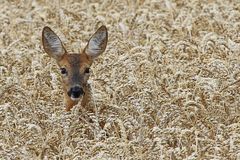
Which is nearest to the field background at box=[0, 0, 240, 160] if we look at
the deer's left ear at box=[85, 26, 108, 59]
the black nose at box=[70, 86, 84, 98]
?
the black nose at box=[70, 86, 84, 98]

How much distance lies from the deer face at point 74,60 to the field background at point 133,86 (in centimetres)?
16

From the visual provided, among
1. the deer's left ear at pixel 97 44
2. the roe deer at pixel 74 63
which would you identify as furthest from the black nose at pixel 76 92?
the deer's left ear at pixel 97 44

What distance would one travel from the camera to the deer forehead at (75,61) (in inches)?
388

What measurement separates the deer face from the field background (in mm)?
156

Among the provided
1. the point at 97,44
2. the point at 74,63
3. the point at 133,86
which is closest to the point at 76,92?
the point at 74,63

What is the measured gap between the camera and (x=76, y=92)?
947cm

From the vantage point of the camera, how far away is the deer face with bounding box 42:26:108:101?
9.59 meters

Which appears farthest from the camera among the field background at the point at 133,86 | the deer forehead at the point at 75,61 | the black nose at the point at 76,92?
the deer forehead at the point at 75,61

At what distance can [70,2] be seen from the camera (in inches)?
571

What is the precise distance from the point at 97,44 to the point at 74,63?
42 centimetres

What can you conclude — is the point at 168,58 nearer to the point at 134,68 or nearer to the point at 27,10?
the point at 134,68

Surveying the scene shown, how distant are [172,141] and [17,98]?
1.70 metres

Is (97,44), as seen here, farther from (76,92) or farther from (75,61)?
(76,92)

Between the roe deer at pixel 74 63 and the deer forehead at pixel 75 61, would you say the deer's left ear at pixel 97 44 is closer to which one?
the roe deer at pixel 74 63
